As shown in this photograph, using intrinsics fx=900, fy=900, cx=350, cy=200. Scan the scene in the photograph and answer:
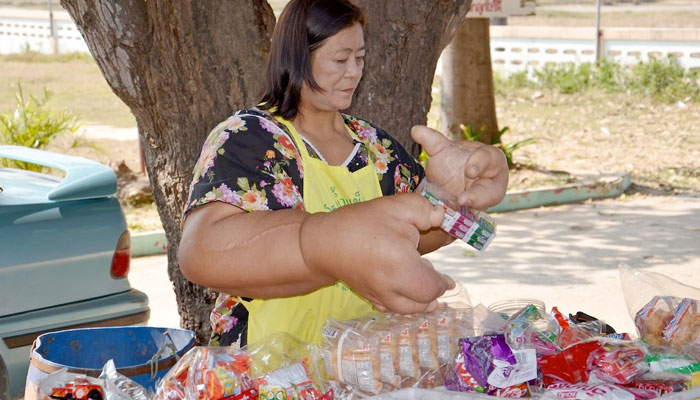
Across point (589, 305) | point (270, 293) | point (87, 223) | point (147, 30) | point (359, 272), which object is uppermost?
point (147, 30)

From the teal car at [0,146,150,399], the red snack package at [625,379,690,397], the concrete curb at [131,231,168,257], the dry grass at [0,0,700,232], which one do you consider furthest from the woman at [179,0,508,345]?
the dry grass at [0,0,700,232]

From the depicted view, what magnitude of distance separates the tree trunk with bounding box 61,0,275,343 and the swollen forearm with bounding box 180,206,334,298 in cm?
165

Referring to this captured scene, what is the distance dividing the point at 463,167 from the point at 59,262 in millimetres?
2569

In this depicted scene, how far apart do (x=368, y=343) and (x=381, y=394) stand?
128 mm

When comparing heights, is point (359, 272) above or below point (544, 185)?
above

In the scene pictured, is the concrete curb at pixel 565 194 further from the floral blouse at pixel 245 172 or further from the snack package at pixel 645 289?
the floral blouse at pixel 245 172

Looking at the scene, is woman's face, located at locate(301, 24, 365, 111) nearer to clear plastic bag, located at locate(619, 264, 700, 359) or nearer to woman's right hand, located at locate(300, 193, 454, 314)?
woman's right hand, located at locate(300, 193, 454, 314)

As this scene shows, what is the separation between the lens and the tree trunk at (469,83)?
31.8 feet

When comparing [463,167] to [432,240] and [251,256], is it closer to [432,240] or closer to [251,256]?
[432,240]

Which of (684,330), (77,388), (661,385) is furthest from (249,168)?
(684,330)

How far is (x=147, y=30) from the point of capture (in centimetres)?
351

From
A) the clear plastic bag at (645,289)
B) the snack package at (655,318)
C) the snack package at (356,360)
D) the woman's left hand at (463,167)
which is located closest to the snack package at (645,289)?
the clear plastic bag at (645,289)

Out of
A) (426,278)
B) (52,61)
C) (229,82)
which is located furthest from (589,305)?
(52,61)

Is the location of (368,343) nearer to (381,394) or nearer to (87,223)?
(381,394)
